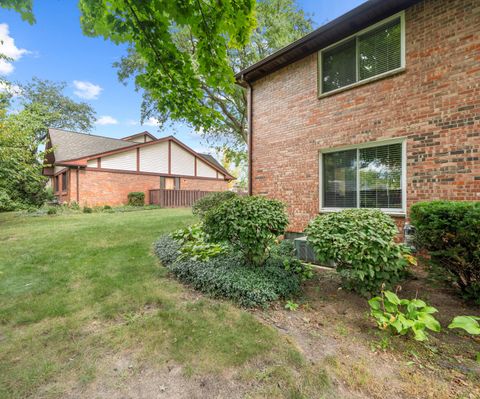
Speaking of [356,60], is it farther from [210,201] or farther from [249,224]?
[210,201]

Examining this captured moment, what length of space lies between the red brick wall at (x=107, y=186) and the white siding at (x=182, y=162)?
1.92 m

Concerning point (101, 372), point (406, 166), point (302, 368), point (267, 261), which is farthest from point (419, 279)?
point (101, 372)

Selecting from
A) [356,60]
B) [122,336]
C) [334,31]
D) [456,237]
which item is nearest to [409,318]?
[456,237]

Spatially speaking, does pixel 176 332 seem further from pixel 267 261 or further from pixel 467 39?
pixel 467 39

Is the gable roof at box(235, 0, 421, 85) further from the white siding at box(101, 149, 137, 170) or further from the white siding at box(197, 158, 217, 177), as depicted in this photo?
the white siding at box(197, 158, 217, 177)

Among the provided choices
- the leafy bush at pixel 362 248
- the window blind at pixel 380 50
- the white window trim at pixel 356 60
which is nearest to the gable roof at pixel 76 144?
the white window trim at pixel 356 60

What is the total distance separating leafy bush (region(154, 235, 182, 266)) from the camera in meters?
5.08

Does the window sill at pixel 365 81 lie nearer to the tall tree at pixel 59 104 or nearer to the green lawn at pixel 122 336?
the green lawn at pixel 122 336

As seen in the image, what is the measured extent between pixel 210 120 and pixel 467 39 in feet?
14.4

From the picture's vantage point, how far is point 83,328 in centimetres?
278

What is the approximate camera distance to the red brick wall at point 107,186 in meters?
15.7

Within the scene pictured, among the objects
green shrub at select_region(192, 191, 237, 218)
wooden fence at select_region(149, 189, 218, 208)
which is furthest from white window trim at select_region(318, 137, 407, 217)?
wooden fence at select_region(149, 189, 218, 208)

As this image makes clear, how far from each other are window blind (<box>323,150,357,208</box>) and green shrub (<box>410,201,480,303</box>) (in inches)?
81.7

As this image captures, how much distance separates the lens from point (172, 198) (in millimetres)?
18625
